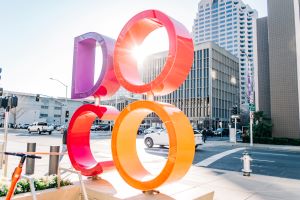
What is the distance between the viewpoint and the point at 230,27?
460 ft

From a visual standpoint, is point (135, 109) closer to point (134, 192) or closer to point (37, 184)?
→ point (134, 192)

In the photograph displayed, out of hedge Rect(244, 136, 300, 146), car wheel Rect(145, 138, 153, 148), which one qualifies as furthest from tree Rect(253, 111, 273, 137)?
car wheel Rect(145, 138, 153, 148)

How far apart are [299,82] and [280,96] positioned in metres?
2.52

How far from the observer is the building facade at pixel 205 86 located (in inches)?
3359

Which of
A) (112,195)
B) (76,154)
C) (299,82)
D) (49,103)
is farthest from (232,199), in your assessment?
(49,103)

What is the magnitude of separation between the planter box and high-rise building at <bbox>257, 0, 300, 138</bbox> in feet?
96.8

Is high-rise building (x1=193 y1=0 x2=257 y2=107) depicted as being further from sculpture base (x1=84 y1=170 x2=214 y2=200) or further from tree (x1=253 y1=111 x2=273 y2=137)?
sculpture base (x1=84 y1=170 x2=214 y2=200)

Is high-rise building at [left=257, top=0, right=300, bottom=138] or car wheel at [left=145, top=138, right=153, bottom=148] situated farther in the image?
high-rise building at [left=257, top=0, right=300, bottom=138]

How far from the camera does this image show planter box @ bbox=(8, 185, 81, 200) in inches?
198

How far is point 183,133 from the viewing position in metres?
5.22

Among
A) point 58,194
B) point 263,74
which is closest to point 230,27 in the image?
point 263,74

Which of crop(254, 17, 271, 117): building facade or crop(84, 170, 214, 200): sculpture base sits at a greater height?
crop(254, 17, 271, 117): building facade

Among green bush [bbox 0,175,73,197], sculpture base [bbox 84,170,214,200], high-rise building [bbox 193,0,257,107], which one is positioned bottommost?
sculpture base [bbox 84,170,214,200]

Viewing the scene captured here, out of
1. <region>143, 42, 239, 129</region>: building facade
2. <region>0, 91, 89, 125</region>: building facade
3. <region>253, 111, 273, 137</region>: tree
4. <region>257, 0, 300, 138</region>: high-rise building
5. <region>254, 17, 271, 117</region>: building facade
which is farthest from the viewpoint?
<region>143, 42, 239, 129</region>: building facade
